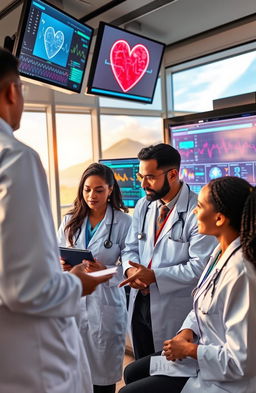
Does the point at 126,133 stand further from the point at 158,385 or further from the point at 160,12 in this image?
the point at 158,385

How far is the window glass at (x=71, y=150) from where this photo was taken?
4.53 m

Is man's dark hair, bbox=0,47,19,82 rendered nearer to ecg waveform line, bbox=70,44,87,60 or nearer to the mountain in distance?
ecg waveform line, bbox=70,44,87,60

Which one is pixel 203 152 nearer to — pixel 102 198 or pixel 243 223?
pixel 102 198

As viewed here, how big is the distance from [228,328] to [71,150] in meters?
3.70

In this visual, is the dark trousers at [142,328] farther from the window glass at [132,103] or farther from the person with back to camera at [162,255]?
the window glass at [132,103]

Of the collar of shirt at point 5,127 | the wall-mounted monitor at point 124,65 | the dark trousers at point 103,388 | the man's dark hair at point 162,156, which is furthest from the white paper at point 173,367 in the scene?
the wall-mounted monitor at point 124,65

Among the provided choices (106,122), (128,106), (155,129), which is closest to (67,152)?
(106,122)

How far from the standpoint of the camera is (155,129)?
5359 mm

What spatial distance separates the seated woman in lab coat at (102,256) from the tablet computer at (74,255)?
0.12 feet

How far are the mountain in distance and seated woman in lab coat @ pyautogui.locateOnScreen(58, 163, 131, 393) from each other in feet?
7.51

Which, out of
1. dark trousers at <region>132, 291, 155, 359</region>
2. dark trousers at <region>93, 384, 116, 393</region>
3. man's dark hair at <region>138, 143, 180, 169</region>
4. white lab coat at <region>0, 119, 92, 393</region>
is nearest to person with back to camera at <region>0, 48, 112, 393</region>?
white lab coat at <region>0, 119, 92, 393</region>

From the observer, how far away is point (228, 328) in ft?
4.11

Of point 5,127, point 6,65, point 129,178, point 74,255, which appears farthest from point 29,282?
point 129,178

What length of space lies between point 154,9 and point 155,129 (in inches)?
83.8
